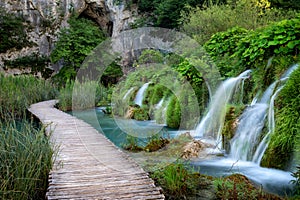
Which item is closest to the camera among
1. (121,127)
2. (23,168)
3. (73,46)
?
(23,168)

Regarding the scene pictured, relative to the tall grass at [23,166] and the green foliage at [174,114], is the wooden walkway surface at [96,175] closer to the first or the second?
the tall grass at [23,166]

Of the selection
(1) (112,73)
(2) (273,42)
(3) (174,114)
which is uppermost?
(2) (273,42)

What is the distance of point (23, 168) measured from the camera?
2699 millimetres

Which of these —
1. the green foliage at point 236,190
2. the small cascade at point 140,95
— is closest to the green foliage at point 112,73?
the small cascade at point 140,95

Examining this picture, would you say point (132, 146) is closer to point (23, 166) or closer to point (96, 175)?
point (96, 175)

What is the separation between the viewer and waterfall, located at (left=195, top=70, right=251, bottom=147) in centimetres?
556

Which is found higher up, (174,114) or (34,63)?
(34,63)

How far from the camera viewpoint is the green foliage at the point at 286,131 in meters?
3.71

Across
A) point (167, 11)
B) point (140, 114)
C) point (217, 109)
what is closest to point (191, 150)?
point (217, 109)

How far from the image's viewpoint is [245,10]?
35.7 feet

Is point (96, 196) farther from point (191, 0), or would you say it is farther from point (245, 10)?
point (191, 0)

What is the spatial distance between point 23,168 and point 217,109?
4.07 m

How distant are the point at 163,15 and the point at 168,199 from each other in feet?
47.0

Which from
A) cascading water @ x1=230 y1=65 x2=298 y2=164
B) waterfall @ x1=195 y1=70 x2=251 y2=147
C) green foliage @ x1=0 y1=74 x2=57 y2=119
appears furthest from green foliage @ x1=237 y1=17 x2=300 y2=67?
green foliage @ x1=0 y1=74 x2=57 y2=119
